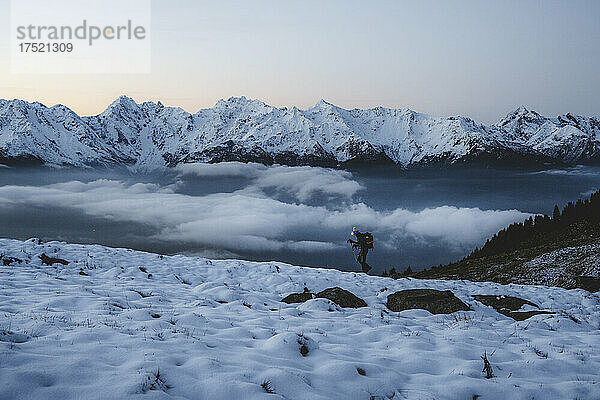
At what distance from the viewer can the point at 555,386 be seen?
608 cm

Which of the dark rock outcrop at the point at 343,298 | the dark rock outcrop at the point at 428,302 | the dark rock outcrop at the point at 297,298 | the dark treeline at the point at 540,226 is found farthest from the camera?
the dark treeline at the point at 540,226

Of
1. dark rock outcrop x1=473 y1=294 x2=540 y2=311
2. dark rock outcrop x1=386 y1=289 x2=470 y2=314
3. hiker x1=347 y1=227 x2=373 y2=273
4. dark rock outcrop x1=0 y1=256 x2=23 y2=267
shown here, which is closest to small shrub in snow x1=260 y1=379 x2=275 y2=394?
dark rock outcrop x1=386 y1=289 x2=470 y2=314

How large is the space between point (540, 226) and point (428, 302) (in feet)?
229

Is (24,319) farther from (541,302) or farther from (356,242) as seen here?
(356,242)

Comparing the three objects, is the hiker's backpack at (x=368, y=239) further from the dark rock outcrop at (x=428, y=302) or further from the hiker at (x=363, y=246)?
the dark rock outcrop at (x=428, y=302)

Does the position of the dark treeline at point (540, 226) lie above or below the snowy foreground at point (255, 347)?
below

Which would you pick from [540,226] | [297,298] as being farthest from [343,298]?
[540,226]

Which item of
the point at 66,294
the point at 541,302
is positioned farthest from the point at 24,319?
the point at 541,302

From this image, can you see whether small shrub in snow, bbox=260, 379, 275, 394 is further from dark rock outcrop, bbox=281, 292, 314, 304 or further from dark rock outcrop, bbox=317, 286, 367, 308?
dark rock outcrop, bbox=281, 292, 314, 304

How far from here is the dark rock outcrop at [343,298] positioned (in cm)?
1254

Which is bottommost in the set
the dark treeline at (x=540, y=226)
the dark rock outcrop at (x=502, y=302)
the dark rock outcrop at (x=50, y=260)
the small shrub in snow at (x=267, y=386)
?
the dark treeline at (x=540, y=226)

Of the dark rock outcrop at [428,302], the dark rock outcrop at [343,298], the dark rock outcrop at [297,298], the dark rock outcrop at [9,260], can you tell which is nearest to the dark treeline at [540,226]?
the dark rock outcrop at [428,302]

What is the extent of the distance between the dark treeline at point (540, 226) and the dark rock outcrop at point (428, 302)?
60.6m

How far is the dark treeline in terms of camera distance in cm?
6650
